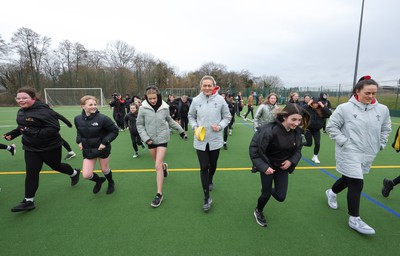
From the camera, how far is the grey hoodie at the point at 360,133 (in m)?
2.44

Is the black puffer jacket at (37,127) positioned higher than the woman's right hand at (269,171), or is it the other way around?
the black puffer jacket at (37,127)

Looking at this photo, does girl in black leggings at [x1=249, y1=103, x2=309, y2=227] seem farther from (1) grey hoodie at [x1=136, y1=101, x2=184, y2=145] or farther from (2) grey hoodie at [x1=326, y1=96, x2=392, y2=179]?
(1) grey hoodie at [x1=136, y1=101, x2=184, y2=145]

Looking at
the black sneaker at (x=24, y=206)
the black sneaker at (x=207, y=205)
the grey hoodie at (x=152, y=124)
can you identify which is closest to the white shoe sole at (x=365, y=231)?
the black sneaker at (x=207, y=205)

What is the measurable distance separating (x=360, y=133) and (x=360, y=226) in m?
1.16

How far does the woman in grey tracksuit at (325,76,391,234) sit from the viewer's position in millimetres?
2436

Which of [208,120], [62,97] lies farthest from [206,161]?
[62,97]

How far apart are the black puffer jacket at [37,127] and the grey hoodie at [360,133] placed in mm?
3968

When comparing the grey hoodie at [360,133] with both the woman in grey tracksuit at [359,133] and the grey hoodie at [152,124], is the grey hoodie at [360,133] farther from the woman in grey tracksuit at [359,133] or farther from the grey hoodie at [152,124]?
the grey hoodie at [152,124]

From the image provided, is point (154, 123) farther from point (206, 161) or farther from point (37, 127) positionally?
point (37, 127)

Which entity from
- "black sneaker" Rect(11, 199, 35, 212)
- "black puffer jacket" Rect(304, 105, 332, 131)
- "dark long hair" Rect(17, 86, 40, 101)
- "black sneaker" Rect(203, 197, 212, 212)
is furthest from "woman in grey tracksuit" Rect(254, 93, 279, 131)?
"black sneaker" Rect(11, 199, 35, 212)

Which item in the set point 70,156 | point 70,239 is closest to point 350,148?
point 70,239

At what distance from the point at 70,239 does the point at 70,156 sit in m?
3.95

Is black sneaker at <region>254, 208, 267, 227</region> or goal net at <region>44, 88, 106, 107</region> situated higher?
goal net at <region>44, 88, 106, 107</region>

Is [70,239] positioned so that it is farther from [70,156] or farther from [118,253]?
[70,156]
